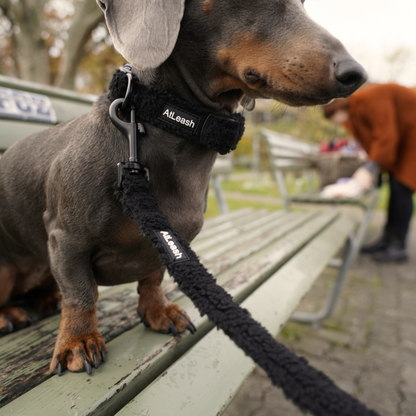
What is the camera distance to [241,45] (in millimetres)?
1104

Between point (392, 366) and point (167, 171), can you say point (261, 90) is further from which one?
point (392, 366)

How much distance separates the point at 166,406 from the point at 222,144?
2.63ft

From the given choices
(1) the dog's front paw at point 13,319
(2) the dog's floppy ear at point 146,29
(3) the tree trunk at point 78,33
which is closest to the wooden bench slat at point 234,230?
(1) the dog's front paw at point 13,319

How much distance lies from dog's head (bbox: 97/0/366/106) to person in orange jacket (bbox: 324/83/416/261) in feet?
11.2

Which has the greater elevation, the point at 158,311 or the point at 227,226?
the point at 158,311

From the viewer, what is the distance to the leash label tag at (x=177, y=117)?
44.3 inches

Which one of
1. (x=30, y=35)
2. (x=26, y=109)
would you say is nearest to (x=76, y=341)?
(x=26, y=109)

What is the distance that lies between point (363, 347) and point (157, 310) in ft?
7.10

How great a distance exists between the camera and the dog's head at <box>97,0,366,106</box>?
102 cm

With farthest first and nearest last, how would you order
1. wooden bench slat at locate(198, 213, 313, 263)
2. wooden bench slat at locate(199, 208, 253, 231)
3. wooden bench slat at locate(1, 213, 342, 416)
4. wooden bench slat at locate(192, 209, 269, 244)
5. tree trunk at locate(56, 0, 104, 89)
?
tree trunk at locate(56, 0, 104, 89)
wooden bench slat at locate(199, 208, 253, 231)
wooden bench slat at locate(192, 209, 269, 244)
wooden bench slat at locate(198, 213, 313, 263)
wooden bench slat at locate(1, 213, 342, 416)

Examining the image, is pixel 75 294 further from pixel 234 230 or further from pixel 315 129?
pixel 315 129

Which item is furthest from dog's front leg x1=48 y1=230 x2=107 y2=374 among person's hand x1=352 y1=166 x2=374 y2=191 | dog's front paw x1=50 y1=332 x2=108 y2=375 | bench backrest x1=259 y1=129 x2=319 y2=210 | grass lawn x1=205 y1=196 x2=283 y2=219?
grass lawn x1=205 y1=196 x2=283 y2=219

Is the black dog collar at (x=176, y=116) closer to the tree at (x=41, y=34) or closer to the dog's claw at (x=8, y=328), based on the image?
the dog's claw at (x=8, y=328)

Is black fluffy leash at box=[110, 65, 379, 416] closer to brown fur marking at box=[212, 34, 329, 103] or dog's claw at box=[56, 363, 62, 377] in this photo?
brown fur marking at box=[212, 34, 329, 103]
